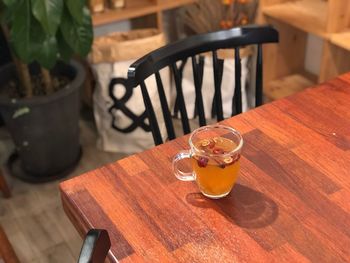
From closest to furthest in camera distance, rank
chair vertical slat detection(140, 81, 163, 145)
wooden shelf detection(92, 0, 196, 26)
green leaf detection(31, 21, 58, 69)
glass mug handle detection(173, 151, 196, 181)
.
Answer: glass mug handle detection(173, 151, 196, 181)
chair vertical slat detection(140, 81, 163, 145)
green leaf detection(31, 21, 58, 69)
wooden shelf detection(92, 0, 196, 26)

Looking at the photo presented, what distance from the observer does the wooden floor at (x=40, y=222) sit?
1980mm

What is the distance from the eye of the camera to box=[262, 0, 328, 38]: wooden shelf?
2146 mm

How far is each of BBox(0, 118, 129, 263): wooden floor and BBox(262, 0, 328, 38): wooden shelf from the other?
3.43ft

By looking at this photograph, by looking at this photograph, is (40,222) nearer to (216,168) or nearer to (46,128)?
(46,128)

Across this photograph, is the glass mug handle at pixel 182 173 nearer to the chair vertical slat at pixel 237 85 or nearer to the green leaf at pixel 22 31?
the chair vertical slat at pixel 237 85

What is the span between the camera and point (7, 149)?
2.57m

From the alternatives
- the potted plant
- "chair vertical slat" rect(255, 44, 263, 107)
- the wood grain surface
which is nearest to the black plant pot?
the potted plant

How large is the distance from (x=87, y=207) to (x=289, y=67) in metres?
1.87

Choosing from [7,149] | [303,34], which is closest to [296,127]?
[303,34]

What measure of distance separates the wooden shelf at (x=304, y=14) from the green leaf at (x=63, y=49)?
0.95m

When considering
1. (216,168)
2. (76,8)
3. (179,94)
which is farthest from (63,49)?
(216,168)

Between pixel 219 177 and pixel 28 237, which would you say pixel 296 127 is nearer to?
pixel 219 177

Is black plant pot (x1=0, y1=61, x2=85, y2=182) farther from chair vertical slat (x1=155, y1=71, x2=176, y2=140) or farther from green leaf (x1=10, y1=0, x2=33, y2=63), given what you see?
chair vertical slat (x1=155, y1=71, x2=176, y2=140)

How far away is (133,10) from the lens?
254 centimetres
